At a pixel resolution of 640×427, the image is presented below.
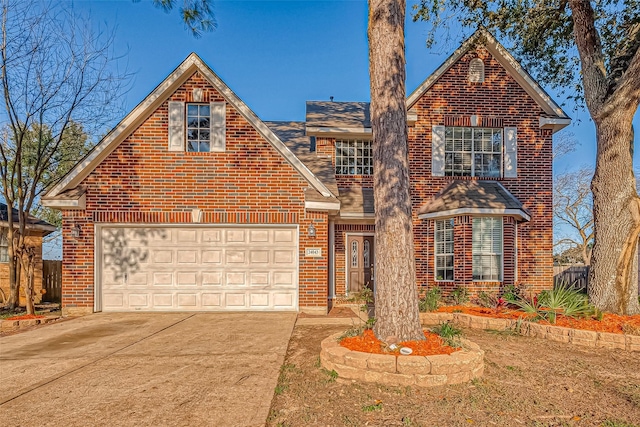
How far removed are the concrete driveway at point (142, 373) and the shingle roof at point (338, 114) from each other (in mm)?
6718

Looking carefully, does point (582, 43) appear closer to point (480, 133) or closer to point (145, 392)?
point (480, 133)

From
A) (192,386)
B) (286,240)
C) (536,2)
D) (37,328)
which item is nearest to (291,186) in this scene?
(286,240)

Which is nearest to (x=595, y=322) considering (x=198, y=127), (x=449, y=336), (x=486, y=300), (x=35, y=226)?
(x=486, y=300)

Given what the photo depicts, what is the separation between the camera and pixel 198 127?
9734 millimetres

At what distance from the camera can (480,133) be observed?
39.8 feet

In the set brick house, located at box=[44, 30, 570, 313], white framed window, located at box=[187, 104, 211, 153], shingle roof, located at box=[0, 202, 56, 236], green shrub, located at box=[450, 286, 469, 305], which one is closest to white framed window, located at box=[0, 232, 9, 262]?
shingle roof, located at box=[0, 202, 56, 236]

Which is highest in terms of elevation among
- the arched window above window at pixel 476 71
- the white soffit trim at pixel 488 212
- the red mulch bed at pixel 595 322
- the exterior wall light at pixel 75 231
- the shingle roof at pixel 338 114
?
the arched window above window at pixel 476 71

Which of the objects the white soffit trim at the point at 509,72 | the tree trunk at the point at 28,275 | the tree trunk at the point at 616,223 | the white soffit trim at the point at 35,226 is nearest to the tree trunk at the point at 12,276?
the tree trunk at the point at 28,275

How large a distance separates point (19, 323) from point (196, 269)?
394 cm

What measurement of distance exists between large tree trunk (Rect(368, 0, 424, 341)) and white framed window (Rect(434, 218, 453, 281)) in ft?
20.2

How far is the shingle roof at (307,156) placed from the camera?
10.1m

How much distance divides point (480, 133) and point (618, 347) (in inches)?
298

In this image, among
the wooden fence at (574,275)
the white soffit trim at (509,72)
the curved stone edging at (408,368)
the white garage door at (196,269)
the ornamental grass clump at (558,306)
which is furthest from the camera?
the wooden fence at (574,275)

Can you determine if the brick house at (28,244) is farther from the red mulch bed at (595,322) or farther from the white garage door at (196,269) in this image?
the red mulch bed at (595,322)
